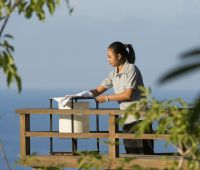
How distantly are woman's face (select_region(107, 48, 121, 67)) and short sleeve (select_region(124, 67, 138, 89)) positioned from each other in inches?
5.8

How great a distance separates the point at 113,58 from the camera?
27.5ft

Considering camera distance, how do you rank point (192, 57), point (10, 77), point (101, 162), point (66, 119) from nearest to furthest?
1. point (192, 57)
2. point (10, 77)
3. point (101, 162)
4. point (66, 119)

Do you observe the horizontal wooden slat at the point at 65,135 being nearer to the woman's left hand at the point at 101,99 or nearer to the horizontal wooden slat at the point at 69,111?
the horizontal wooden slat at the point at 69,111

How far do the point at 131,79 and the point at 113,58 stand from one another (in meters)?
0.26


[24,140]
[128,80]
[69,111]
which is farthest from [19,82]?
[24,140]

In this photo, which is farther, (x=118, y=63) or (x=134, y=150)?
(x=134, y=150)

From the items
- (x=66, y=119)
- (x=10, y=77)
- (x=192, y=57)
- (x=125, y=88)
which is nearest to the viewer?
(x=192, y=57)

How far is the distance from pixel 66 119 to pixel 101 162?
170 inches

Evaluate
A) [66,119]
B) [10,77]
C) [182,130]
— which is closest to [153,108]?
[182,130]

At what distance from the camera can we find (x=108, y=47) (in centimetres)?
841

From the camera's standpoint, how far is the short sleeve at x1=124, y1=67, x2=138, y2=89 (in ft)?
27.2

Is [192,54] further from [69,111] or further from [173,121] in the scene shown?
[69,111]

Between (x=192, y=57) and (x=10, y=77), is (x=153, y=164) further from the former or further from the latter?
(x=192, y=57)

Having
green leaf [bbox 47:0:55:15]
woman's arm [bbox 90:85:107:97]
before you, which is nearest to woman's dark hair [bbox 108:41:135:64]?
woman's arm [bbox 90:85:107:97]
